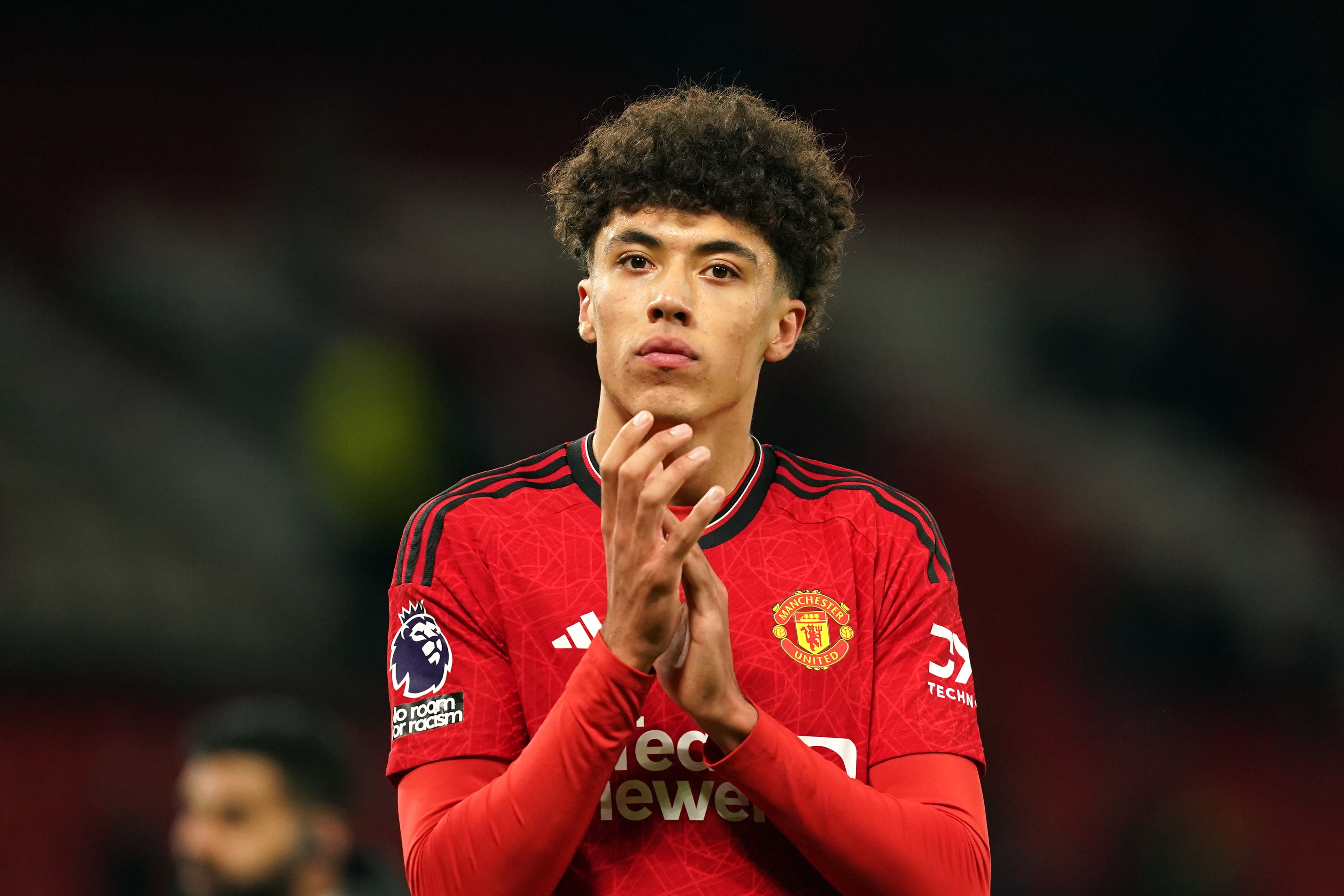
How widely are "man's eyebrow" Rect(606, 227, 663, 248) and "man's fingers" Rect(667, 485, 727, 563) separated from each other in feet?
1.80

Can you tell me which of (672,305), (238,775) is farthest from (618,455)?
(238,775)

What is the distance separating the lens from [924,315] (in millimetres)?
4723

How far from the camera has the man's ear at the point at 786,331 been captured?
Answer: 2.29m

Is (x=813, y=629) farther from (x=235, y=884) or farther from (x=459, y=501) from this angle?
(x=235, y=884)

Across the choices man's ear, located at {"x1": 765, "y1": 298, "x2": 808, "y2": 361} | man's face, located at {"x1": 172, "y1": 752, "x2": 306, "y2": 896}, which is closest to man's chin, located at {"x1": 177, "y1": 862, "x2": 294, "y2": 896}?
man's face, located at {"x1": 172, "y1": 752, "x2": 306, "y2": 896}

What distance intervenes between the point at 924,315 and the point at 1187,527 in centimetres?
120

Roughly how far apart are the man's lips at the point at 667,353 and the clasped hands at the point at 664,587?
254 millimetres

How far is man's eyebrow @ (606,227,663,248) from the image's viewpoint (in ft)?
7.00

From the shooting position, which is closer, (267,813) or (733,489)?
(733,489)

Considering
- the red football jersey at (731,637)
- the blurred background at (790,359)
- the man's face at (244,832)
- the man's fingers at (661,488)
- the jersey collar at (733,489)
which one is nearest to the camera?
the man's fingers at (661,488)

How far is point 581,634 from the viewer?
2.09 meters

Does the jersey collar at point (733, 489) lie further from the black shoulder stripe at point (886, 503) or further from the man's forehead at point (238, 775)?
the man's forehead at point (238, 775)

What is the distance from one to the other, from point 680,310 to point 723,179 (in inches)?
10.7

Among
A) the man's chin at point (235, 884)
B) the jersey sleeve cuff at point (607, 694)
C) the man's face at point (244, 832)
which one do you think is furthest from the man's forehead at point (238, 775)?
the jersey sleeve cuff at point (607, 694)
